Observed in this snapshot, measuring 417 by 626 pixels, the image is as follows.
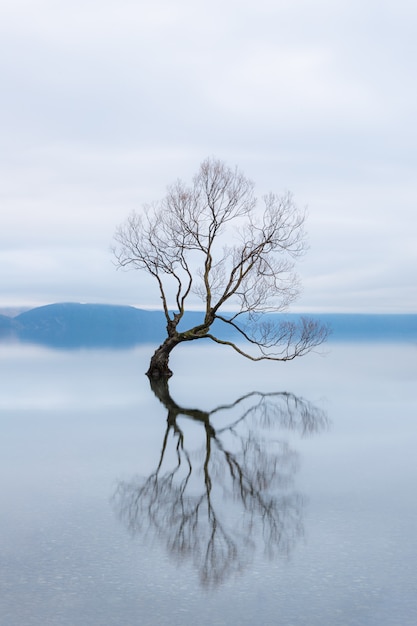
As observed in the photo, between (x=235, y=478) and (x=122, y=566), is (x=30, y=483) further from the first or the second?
(x=122, y=566)

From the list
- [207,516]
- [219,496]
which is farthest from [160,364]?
[207,516]

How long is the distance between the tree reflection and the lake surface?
34 millimetres

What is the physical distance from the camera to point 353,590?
727 cm

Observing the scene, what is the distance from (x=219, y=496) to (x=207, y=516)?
1194 mm

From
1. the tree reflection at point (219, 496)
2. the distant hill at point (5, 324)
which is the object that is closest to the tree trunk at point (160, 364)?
the tree reflection at point (219, 496)

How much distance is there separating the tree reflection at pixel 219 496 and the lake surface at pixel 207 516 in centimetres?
3

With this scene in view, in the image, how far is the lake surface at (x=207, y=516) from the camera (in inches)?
275

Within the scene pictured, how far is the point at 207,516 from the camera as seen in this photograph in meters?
10.0

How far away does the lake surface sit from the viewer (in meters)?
7.00

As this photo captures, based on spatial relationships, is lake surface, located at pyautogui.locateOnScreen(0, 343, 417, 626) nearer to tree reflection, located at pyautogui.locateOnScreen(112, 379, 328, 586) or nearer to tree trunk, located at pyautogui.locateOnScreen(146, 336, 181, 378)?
tree reflection, located at pyautogui.locateOnScreen(112, 379, 328, 586)

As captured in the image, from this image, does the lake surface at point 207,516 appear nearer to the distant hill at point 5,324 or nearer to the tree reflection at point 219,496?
the tree reflection at point 219,496

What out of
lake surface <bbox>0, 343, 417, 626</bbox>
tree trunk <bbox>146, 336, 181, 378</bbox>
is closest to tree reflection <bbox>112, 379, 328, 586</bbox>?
lake surface <bbox>0, 343, 417, 626</bbox>

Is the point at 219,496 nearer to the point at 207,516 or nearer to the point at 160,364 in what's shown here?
the point at 207,516

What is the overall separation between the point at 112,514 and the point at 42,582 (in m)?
2.65
